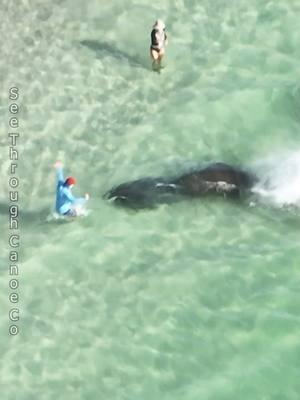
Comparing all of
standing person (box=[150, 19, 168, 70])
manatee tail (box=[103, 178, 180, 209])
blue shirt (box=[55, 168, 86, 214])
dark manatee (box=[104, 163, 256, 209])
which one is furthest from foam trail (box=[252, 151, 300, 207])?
standing person (box=[150, 19, 168, 70])

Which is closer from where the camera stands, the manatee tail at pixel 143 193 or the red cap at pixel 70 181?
the red cap at pixel 70 181

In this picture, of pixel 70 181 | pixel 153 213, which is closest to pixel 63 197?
pixel 70 181

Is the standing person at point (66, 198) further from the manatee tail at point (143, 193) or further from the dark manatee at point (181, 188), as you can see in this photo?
the dark manatee at point (181, 188)

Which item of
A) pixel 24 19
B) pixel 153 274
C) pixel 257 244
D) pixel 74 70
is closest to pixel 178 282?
pixel 153 274

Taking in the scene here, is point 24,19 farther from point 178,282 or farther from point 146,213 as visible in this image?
point 178,282

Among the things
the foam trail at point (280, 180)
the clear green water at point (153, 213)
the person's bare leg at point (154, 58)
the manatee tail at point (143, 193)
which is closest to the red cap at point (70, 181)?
the clear green water at point (153, 213)
